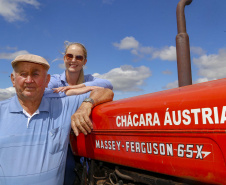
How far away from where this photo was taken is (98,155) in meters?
1.71

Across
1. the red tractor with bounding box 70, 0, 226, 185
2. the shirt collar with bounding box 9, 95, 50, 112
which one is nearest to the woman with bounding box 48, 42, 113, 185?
the shirt collar with bounding box 9, 95, 50, 112

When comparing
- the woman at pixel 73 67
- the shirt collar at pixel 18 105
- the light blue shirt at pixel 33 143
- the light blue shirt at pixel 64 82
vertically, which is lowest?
the light blue shirt at pixel 33 143

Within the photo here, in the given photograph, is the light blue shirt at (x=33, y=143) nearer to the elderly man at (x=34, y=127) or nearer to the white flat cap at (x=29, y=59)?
the elderly man at (x=34, y=127)

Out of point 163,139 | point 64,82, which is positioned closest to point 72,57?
point 64,82

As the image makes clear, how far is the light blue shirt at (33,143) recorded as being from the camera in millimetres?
1733

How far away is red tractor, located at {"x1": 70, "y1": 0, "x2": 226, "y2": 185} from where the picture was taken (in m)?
1.09

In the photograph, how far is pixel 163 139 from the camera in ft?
4.15

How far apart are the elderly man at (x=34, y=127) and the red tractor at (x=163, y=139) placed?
164 mm

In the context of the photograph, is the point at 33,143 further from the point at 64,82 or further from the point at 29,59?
the point at 64,82

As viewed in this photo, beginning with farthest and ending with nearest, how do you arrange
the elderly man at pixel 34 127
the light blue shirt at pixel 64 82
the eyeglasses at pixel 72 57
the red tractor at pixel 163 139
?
the eyeglasses at pixel 72 57
the light blue shirt at pixel 64 82
the elderly man at pixel 34 127
the red tractor at pixel 163 139

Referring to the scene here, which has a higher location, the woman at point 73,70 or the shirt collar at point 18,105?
the woman at point 73,70

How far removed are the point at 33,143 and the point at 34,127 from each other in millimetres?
121

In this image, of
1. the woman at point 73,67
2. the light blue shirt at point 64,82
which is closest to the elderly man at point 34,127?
the light blue shirt at point 64,82

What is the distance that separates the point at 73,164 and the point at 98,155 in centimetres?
61
